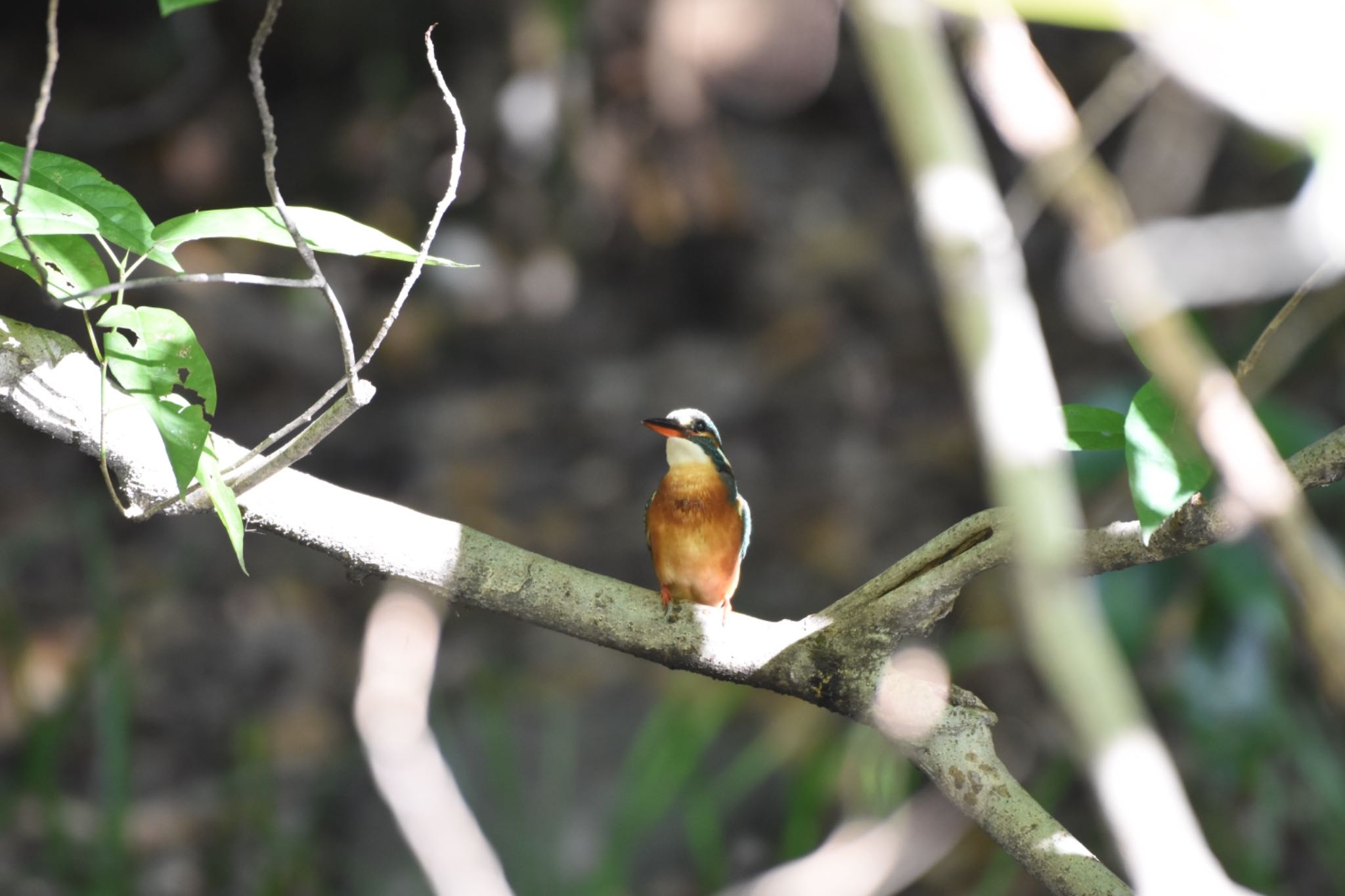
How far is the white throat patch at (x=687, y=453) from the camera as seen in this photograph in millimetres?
1808

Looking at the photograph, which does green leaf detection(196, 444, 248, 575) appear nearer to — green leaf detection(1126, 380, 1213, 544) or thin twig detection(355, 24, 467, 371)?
thin twig detection(355, 24, 467, 371)

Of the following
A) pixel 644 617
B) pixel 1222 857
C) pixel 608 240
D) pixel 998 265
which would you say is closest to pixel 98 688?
pixel 608 240

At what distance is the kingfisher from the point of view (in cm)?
165

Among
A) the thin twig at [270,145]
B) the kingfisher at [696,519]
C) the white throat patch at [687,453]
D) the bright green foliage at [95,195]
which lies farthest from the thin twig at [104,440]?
the white throat patch at [687,453]

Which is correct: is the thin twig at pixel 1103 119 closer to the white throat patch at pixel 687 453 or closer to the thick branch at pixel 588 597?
the thick branch at pixel 588 597

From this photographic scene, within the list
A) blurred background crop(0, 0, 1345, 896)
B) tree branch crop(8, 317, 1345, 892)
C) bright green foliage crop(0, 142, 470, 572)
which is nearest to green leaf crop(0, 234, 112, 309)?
bright green foliage crop(0, 142, 470, 572)

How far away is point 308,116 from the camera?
4777 millimetres

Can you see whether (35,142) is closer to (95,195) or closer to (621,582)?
(95,195)

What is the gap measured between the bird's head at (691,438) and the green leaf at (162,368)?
2.82 feet

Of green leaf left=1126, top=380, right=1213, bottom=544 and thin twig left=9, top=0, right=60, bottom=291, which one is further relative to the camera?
green leaf left=1126, top=380, right=1213, bottom=544

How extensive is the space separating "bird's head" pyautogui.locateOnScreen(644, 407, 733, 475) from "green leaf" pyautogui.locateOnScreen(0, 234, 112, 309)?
882 millimetres

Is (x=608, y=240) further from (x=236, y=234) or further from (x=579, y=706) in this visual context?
(x=236, y=234)

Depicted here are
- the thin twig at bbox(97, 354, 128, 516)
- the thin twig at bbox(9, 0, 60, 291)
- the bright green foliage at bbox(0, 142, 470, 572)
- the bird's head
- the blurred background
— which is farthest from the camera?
the blurred background

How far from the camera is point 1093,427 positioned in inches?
43.3
